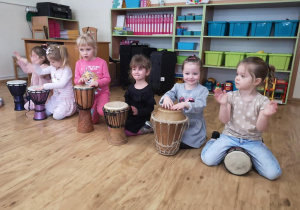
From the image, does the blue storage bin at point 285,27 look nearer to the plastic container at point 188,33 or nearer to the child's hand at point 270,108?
the plastic container at point 188,33

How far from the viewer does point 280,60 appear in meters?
3.68

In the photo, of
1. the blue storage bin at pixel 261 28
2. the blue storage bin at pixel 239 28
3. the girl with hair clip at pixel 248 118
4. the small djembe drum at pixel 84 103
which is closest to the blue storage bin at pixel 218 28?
the blue storage bin at pixel 239 28

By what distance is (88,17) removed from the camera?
575cm

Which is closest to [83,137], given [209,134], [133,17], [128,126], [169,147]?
[128,126]

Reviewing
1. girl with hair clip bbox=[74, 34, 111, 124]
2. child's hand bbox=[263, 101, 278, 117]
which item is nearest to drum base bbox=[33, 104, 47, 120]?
girl with hair clip bbox=[74, 34, 111, 124]

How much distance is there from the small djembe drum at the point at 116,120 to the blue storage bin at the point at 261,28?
298 cm

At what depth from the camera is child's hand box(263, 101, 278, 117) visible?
1.40m

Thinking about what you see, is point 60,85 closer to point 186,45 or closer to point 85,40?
point 85,40

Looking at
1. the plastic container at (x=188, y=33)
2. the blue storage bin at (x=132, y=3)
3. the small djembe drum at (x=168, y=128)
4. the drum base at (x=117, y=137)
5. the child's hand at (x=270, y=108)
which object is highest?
the blue storage bin at (x=132, y=3)

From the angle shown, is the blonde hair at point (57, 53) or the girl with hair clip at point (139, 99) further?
the blonde hair at point (57, 53)

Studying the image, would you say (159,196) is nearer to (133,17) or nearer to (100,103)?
(100,103)

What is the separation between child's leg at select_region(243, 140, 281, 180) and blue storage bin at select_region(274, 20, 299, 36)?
280 cm

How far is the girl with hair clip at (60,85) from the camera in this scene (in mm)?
2715

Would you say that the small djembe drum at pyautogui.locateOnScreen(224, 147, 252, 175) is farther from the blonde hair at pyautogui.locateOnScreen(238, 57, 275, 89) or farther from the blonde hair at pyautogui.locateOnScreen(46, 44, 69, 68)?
the blonde hair at pyautogui.locateOnScreen(46, 44, 69, 68)
